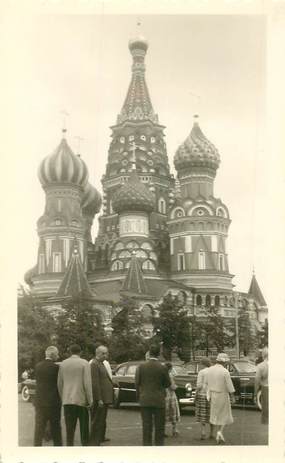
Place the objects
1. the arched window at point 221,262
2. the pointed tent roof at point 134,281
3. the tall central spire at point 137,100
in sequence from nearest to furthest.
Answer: the pointed tent roof at point 134,281
the arched window at point 221,262
the tall central spire at point 137,100

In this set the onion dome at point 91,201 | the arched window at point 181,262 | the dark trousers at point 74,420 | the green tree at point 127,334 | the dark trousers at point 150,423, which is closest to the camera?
the dark trousers at point 150,423

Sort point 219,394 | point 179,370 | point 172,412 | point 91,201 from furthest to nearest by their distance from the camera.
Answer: point 91,201 → point 179,370 → point 172,412 → point 219,394

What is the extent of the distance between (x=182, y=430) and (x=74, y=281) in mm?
26840

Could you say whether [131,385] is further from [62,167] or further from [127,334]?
[62,167]

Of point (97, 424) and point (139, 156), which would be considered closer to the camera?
point (97, 424)

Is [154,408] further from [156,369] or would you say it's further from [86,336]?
[86,336]

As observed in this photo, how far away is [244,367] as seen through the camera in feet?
53.2

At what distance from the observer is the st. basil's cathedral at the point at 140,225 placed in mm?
41938

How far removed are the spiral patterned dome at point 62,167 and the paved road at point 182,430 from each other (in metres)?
31.0

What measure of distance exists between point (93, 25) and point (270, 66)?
316 cm

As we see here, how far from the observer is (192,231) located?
46.5 metres

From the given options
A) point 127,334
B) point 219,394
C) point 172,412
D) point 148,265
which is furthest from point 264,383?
point 148,265

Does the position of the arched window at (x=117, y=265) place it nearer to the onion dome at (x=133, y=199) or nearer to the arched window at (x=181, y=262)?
the onion dome at (x=133, y=199)

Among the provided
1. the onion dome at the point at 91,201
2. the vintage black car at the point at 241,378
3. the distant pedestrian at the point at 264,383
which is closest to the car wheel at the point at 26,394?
the vintage black car at the point at 241,378
